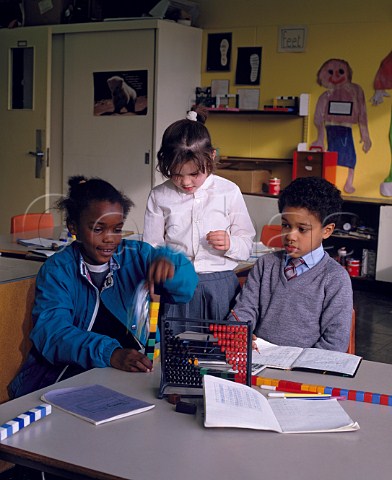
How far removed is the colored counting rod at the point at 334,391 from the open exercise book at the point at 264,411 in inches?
1.9

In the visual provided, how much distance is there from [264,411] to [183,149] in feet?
4.72

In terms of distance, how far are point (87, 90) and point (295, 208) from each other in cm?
499

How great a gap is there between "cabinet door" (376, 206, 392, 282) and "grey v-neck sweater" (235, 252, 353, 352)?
3.71 m

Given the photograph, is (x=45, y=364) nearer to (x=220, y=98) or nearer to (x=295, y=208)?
(x=295, y=208)

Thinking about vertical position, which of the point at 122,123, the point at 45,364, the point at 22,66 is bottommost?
the point at 45,364

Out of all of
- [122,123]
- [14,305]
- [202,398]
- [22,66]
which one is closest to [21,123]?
[22,66]

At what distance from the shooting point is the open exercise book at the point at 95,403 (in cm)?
165

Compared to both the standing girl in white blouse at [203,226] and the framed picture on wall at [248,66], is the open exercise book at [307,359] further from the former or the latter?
the framed picture on wall at [248,66]

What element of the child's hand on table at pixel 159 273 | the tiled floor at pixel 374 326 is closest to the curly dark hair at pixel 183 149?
the child's hand on table at pixel 159 273

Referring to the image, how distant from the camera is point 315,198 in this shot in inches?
104

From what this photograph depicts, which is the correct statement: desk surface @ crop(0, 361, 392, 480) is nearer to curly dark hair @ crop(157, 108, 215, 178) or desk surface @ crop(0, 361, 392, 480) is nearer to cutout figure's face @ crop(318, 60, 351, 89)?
curly dark hair @ crop(157, 108, 215, 178)

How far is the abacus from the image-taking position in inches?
73.5

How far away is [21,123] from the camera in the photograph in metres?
7.23

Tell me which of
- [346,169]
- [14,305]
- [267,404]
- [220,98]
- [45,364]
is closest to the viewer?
[267,404]
